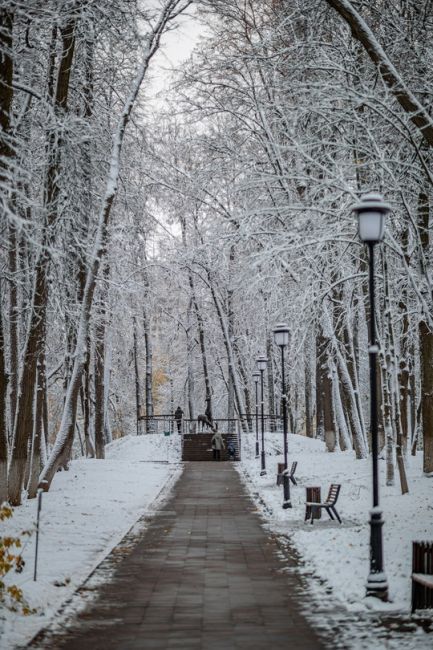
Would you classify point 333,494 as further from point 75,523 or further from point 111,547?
point 75,523

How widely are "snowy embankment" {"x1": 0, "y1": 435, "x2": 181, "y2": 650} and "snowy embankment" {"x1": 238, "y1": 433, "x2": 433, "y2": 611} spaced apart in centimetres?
311

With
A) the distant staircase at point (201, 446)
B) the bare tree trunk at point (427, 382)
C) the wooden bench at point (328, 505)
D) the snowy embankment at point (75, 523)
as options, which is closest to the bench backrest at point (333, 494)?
the wooden bench at point (328, 505)

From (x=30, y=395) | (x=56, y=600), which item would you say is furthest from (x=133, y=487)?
(x=56, y=600)

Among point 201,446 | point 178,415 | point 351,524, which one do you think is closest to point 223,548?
point 351,524

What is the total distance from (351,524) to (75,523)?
5405 millimetres

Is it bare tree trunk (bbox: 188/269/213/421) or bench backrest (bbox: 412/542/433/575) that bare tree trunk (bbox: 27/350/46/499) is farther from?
bare tree trunk (bbox: 188/269/213/421)

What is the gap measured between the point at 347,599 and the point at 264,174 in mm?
11224

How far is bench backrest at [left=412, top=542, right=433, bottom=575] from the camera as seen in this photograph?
9.23 metres

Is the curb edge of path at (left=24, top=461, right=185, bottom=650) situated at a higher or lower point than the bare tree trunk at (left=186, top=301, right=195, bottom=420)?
lower

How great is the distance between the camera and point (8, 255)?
19.3m

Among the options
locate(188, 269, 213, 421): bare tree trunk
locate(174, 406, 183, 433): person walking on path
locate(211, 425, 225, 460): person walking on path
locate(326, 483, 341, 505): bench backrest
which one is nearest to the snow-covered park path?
locate(326, 483, 341, 505): bench backrest

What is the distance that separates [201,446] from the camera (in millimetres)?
41906

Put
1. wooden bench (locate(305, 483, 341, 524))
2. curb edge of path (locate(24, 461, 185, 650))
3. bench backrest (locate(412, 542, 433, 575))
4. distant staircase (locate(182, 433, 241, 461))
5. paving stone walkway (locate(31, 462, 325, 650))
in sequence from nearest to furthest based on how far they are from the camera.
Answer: paving stone walkway (locate(31, 462, 325, 650))
curb edge of path (locate(24, 461, 185, 650))
bench backrest (locate(412, 542, 433, 575))
wooden bench (locate(305, 483, 341, 524))
distant staircase (locate(182, 433, 241, 461))

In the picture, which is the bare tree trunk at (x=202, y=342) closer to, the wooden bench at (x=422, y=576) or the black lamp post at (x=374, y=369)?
the black lamp post at (x=374, y=369)
